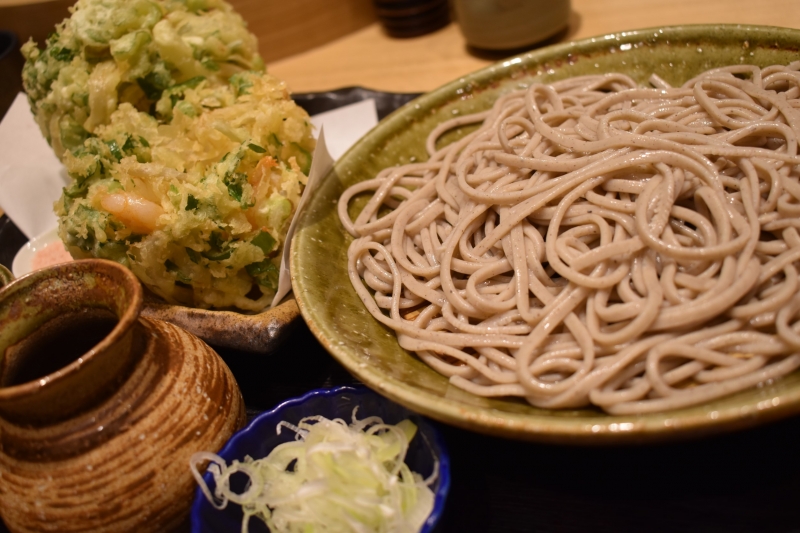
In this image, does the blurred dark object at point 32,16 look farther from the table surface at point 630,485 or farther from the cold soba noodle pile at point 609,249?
the table surface at point 630,485

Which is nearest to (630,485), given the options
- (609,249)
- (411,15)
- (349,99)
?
(609,249)

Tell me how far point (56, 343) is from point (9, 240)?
1813 millimetres

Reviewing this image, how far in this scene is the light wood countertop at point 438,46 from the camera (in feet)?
12.5

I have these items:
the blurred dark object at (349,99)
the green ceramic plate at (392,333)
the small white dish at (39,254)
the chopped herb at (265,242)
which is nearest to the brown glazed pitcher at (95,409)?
the green ceramic plate at (392,333)

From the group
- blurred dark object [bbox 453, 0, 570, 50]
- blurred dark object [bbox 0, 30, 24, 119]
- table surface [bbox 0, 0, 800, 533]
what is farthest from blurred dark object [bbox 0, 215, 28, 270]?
blurred dark object [bbox 453, 0, 570, 50]

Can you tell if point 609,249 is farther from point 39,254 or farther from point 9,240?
point 9,240

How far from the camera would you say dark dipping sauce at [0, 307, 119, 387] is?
1.77 metres

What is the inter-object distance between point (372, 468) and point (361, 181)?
5.10ft

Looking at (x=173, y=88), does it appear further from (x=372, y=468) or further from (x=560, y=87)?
(x=372, y=468)

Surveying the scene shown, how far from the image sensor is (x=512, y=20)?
3.88m

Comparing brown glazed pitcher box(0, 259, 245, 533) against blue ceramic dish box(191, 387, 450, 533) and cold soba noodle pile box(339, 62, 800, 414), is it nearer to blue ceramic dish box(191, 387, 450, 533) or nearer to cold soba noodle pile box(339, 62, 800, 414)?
blue ceramic dish box(191, 387, 450, 533)

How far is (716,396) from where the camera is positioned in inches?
58.4

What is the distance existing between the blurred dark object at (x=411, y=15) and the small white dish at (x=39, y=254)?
125 inches

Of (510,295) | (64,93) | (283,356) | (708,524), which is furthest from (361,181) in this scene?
(708,524)
